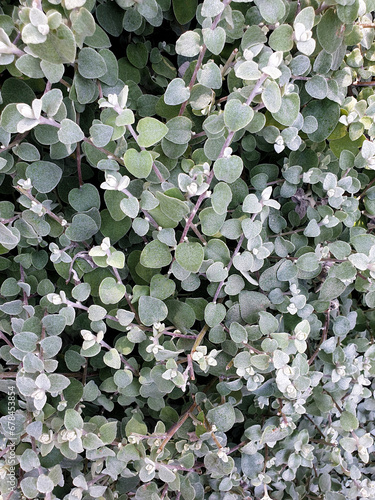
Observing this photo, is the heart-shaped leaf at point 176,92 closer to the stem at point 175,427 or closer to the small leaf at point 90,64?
the small leaf at point 90,64

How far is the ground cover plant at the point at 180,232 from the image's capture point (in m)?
0.55

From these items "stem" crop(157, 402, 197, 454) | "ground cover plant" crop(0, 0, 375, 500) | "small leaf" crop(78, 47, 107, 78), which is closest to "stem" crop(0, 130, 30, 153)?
"ground cover plant" crop(0, 0, 375, 500)

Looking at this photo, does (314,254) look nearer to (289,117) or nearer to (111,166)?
(289,117)

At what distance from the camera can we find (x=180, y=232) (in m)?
0.67

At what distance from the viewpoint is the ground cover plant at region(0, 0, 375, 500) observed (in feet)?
1.81

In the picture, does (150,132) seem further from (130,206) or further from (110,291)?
(110,291)

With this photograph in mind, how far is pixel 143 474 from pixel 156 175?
1.52 feet

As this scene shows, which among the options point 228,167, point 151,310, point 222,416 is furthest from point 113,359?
point 228,167

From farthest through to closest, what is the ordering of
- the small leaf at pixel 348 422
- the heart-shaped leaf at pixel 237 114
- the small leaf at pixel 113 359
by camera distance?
the small leaf at pixel 348 422
the small leaf at pixel 113 359
the heart-shaped leaf at pixel 237 114

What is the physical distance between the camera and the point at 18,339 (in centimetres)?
60

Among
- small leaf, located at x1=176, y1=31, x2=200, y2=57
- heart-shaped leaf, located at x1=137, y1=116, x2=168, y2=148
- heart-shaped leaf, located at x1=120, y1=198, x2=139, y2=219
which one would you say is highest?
small leaf, located at x1=176, y1=31, x2=200, y2=57

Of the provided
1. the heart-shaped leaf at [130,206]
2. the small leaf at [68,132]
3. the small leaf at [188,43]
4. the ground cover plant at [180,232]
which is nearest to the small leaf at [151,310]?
the ground cover plant at [180,232]

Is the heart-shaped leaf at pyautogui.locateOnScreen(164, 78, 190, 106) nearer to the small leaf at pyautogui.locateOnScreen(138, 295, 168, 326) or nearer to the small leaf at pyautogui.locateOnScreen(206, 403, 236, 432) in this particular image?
the small leaf at pyautogui.locateOnScreen(138, 295, 168, 326)

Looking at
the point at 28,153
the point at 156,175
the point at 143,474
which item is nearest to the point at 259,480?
the point at 143,474
